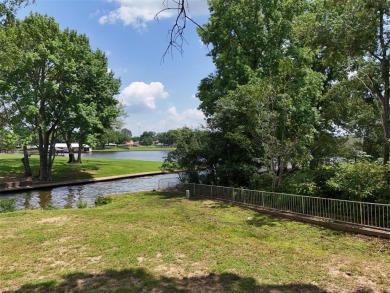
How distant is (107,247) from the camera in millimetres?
8281

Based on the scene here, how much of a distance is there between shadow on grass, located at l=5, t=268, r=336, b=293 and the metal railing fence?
4.70 meters

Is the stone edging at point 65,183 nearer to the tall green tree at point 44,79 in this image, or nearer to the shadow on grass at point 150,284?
the tall green tree at point 44,79

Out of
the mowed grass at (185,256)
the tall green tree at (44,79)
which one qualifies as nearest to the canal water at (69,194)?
the tall green tree at (44,79)

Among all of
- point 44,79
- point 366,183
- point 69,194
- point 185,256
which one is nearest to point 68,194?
point 69,194

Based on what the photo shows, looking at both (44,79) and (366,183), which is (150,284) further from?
(44,79)

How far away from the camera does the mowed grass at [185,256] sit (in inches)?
235

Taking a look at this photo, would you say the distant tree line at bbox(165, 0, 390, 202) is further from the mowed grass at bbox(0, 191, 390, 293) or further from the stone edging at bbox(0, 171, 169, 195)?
the stone edging at bbox(0, 171, 169, 195)

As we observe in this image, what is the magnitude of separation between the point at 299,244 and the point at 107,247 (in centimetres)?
504

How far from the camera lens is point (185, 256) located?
7.48m

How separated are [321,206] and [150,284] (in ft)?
23.6

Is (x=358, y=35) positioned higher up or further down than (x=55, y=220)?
higher up

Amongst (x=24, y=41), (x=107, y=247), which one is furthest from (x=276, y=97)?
(x=24, y=41)

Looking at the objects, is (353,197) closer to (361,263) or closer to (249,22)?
(361,263)

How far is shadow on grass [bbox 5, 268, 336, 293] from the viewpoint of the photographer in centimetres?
570
